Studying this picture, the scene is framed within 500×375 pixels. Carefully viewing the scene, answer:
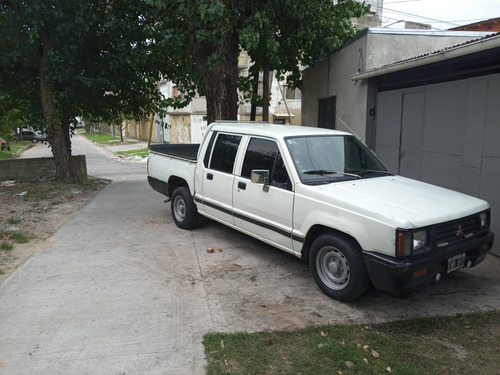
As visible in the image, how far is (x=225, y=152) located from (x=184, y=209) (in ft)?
5.16

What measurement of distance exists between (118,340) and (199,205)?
3.16m

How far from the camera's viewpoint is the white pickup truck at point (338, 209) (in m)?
3.79

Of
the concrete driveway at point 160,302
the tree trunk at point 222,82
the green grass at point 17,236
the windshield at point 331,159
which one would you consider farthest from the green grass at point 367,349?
the tree trunk at point 222,82

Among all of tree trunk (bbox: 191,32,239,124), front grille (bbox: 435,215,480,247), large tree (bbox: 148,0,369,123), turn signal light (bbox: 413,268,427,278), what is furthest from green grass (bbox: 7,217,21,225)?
front grille (bbox: 435,215,480,247)

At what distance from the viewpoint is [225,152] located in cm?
605

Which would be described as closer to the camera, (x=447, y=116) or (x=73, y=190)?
(x=447, y=116)

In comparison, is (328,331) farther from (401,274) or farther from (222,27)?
(222,27)

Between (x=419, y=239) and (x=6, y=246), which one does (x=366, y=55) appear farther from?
(x=6, y=246)

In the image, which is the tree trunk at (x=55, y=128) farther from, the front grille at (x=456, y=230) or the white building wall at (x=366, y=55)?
the front grille at (x=456, y=230)

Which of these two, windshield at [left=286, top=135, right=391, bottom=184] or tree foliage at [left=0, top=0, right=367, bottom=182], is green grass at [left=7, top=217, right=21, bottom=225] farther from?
windshield at [left=286, top=135, right=391, bottom=184]

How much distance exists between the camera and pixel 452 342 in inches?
143

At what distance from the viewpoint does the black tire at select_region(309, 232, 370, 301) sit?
4.05 m

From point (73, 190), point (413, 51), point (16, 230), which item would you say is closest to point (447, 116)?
point (413, 51)

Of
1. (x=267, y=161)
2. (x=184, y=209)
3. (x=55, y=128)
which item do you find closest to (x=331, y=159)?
(x=267, y=161)
